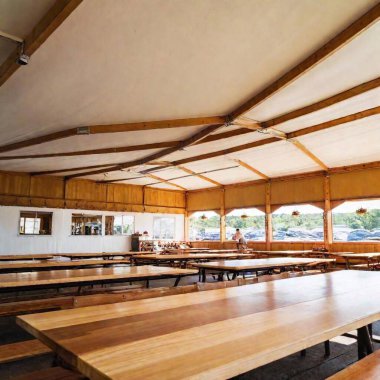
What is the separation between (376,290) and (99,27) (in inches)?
152

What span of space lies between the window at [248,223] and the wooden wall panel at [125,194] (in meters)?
4.21

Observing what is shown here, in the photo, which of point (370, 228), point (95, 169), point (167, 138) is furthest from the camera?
point (95, 169)

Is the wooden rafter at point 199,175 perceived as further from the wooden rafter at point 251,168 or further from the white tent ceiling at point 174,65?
the white tent ceiling at point 174,65

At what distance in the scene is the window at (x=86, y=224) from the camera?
13844 millimetres

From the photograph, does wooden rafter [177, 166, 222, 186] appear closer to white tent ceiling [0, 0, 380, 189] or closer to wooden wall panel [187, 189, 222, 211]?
wooden wall panel [187, 189, 222, 211]

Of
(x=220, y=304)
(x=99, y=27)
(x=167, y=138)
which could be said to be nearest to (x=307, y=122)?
(x=167, y=138)

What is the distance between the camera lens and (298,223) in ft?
41.8

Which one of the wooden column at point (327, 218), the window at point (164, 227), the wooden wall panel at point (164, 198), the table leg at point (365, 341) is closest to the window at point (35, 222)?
the wooden wall panel at point (164, 198)

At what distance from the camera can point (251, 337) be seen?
4.47 ft

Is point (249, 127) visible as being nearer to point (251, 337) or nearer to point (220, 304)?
point (220, 304)

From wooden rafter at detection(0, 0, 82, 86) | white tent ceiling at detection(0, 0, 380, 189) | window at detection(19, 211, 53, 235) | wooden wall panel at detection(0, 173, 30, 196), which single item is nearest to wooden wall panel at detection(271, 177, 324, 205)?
A: white tent ceiling at detection(0, 0, 380, 189)

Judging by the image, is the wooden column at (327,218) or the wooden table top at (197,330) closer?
the wooden table top at (197,330)

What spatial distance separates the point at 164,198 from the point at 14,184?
21.7ft

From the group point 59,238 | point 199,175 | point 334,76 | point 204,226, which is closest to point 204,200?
point 204,226
